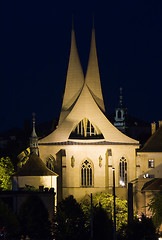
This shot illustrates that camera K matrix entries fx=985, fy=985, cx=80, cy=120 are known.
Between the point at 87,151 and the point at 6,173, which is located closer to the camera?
the point at 87,151

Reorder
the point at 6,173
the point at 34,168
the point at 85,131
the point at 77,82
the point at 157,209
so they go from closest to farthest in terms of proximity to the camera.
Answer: the point at 157,209 < the point at 34,168 < the point at 85,131 < the point at 77,82 < the point at 6,173

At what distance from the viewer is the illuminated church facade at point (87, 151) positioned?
10900cm

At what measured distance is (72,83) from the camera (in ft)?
376

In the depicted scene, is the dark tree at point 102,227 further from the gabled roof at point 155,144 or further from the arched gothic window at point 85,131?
the gabled roof at point 155,144

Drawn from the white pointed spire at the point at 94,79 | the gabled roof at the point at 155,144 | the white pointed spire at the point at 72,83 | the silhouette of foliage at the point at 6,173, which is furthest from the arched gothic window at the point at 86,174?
the silhouette of foliage at the point at 6,173

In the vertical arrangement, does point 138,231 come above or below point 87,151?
below

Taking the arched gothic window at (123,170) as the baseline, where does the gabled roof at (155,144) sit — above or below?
above

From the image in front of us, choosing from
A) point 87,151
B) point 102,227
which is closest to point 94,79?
point 87,151

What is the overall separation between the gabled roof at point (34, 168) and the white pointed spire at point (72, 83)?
1039 centimetres

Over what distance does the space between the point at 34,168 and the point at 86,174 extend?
24.9 feet

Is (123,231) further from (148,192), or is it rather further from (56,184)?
(56,184)

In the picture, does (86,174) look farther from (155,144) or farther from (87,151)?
(155,144)

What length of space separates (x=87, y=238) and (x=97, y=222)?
5.35ft

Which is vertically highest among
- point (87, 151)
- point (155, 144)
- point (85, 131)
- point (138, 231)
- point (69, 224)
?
point (85, 131)
